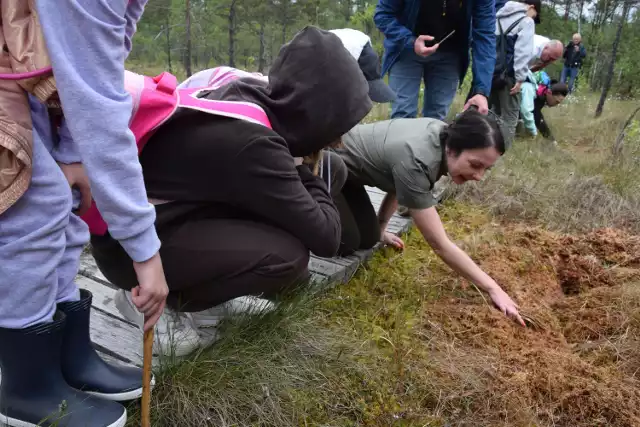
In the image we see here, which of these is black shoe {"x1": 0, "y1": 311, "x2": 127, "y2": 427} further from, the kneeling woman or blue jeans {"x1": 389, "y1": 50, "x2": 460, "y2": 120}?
blue jeans {"x1": 389, "y1": 50, "x2": 460, "y2": 120}

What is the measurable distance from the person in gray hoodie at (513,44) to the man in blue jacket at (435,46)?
1.56 meters

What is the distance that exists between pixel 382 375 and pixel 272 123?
97 cm

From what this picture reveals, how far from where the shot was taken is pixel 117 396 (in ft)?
4.57

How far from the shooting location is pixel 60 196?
1.16 metres

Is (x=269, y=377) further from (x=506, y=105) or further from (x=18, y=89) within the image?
(x=506, y=105)

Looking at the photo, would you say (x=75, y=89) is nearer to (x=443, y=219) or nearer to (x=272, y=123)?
(x=272, y=123)

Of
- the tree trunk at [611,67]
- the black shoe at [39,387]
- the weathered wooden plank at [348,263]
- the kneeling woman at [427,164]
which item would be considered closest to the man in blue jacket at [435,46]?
the kneeling woman at [427,164]

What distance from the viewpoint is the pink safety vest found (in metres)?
1.44

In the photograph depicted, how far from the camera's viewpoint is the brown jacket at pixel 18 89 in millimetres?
1009

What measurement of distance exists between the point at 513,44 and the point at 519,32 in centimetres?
13

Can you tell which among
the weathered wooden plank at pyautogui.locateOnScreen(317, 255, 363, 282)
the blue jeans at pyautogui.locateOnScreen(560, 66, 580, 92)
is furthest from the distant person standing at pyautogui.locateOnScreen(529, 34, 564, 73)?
the blue jeans at pyautogui.locateOnScreen(560, 66, 580, 92)

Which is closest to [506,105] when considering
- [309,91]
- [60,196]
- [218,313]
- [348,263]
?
[348,263]

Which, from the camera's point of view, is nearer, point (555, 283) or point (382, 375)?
point (382, 375)

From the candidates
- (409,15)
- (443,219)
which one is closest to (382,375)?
(443,219)
